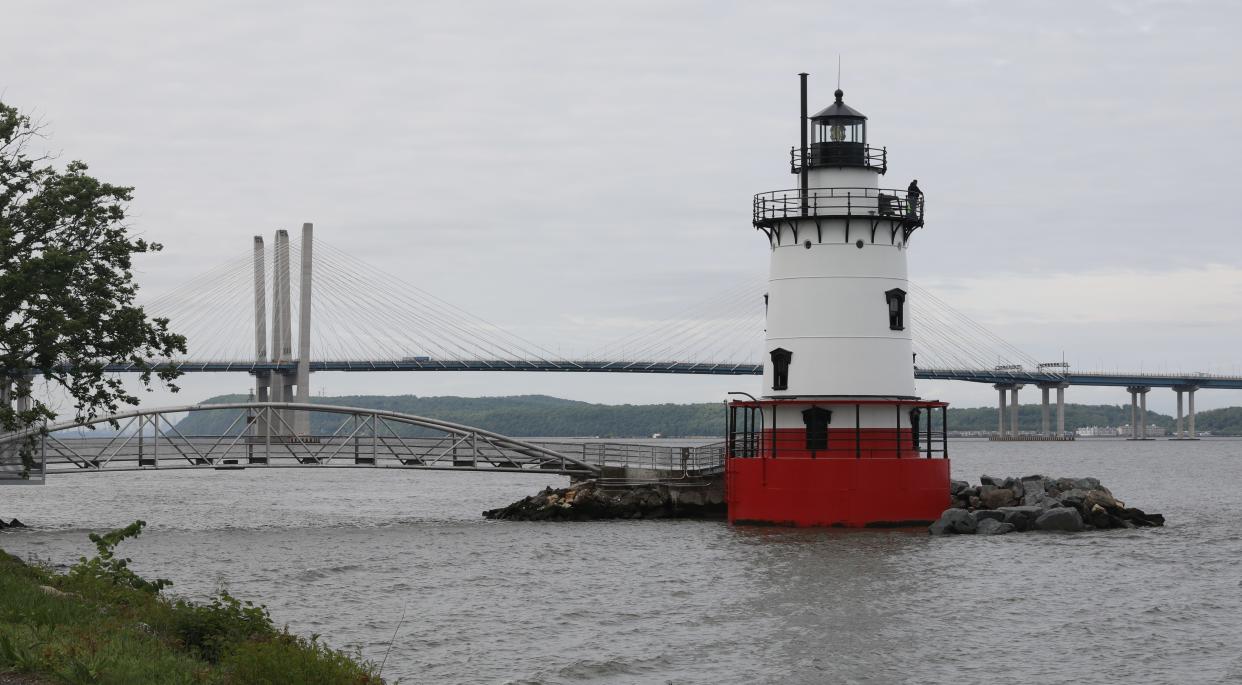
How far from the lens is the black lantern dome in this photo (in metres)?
38.9

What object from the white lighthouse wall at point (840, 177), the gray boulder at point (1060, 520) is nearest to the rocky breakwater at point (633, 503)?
the gray boulder at point (1060, 520)

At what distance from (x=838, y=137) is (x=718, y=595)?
684 inches

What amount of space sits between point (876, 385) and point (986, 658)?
1738 cm

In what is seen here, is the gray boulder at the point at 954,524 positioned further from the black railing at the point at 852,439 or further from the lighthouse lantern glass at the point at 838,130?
the lighthouse lantern glass at the point at 838,130

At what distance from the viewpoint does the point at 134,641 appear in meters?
15.0

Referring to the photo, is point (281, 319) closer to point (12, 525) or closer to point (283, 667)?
point (12, 525)

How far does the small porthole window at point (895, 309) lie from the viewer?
125 feet

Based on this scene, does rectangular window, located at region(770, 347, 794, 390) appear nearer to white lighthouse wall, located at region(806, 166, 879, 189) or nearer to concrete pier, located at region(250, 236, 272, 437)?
white lighthouse wall, located at region(806, 166, 879, 189)

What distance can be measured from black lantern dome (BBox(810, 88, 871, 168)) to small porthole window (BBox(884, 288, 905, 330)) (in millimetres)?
3791

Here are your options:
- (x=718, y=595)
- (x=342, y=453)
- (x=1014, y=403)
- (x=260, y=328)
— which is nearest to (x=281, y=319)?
(x=260, y=328)

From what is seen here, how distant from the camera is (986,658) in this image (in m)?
20.5

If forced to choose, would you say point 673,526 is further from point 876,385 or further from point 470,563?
point 470,563

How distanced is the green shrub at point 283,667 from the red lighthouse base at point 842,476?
22.6 metres

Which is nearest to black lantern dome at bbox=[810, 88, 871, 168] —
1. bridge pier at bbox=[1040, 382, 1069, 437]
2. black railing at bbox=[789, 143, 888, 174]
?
black railing at bbox=[789, 143, 888, 174]
